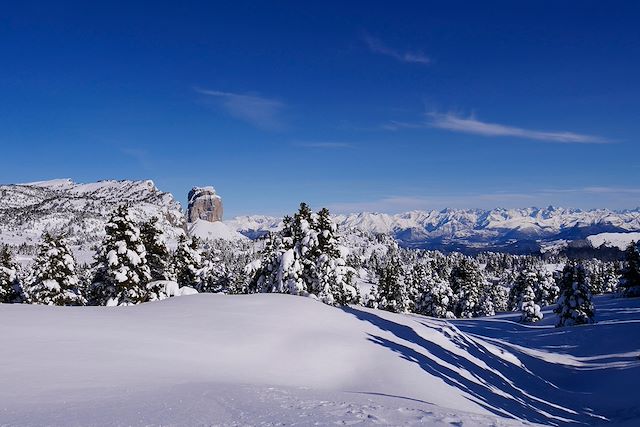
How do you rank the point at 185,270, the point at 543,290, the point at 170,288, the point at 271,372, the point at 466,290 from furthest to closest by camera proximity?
1. the point at 543,290
2. the point at 466,290
3. the point at 185,270
4. the point at 170,288
5. the point at 271,372

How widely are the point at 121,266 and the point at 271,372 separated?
65.2 feet

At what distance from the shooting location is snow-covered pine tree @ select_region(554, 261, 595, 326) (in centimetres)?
4338

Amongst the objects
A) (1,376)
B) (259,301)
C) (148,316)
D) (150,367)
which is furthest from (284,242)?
(1,376)

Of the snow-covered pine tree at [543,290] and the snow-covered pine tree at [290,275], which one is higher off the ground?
the snow-covered pine tree at [290,275]

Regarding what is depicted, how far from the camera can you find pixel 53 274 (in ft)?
107

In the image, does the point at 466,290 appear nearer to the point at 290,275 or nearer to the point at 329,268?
the point at 329,268

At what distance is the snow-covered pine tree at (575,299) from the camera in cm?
4338

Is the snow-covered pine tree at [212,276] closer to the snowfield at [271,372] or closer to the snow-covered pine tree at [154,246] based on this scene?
the snow-covered pine tree at [154,246]

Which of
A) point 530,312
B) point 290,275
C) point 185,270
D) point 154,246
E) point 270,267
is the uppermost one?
point 154,246

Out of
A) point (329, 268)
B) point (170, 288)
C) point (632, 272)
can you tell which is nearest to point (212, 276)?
point (170, 288)

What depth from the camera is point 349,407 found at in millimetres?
8664

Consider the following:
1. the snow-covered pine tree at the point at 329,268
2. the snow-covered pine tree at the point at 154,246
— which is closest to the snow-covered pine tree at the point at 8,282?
the snow-covered pine tree at the point at 154,246

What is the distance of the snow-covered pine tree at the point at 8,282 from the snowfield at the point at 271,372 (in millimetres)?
22946

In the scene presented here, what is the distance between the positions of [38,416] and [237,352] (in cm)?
751
